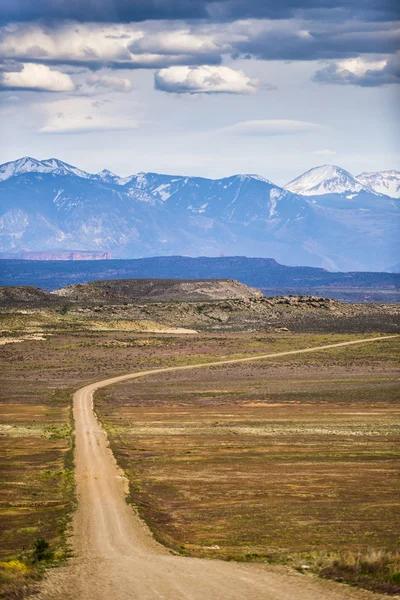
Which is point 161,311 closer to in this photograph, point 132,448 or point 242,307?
point 242,307

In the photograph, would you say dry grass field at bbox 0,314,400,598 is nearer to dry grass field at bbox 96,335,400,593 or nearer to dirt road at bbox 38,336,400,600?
dry grass field at bbox 96,335,400,593

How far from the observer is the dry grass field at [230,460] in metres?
32.3

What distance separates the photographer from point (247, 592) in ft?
83.0

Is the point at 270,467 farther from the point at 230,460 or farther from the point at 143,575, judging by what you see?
the point at 143,575

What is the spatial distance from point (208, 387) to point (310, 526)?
2235 inches

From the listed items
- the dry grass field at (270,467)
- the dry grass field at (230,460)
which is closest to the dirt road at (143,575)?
the dry grass field at (230,460)

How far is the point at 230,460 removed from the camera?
49938mm

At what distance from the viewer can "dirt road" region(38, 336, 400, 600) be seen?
2505 cm

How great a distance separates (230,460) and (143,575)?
76.1 ft

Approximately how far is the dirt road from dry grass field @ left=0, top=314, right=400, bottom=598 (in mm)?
812

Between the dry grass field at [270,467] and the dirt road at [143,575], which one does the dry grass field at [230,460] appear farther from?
the dirt road at [143,575]

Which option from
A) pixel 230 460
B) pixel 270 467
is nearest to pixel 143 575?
pixel 270 467

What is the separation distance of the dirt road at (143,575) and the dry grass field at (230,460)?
2.66 ft

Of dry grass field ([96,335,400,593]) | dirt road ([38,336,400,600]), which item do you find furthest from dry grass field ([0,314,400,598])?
dirt road ([38,336,400,600])
